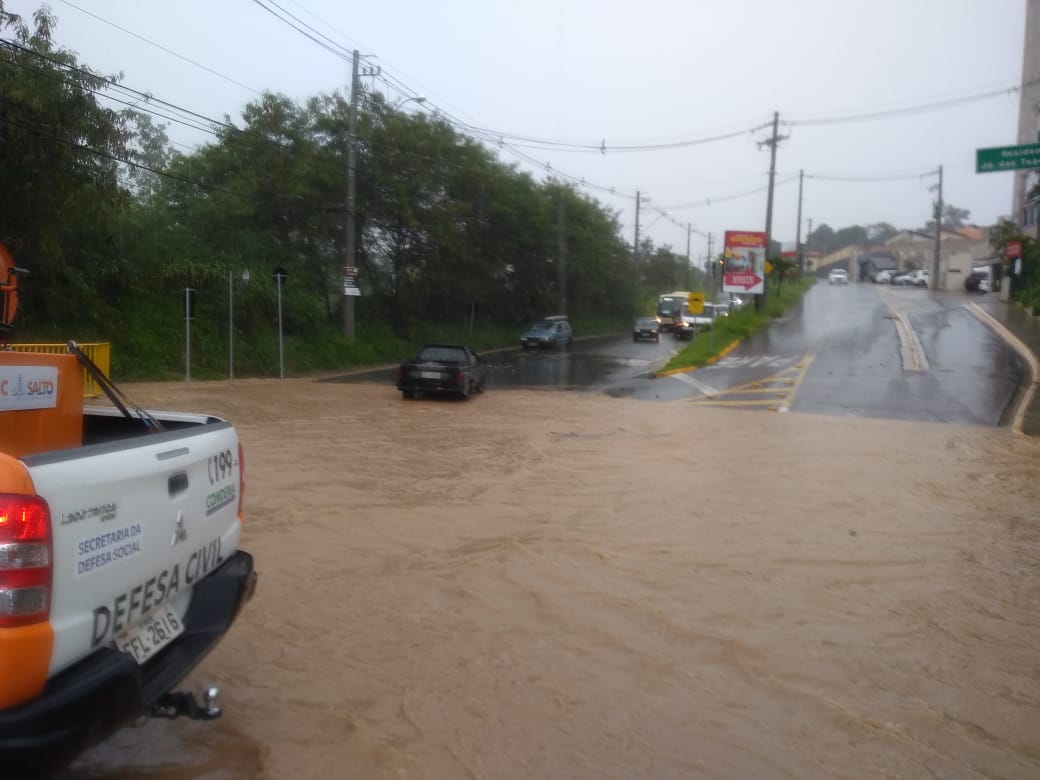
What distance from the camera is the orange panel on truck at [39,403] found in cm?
458

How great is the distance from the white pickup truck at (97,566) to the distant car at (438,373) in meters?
18.2

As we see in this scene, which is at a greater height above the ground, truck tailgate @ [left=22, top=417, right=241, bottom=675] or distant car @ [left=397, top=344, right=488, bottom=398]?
truck tailgate @ [left=22, top=417, right=241, bottom=675]

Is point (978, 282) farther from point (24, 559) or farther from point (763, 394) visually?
point (24, 559)

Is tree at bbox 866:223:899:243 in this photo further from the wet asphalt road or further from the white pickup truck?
the white pickup truck

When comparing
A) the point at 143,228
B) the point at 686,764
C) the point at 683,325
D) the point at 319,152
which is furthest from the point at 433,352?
the point at 683,325

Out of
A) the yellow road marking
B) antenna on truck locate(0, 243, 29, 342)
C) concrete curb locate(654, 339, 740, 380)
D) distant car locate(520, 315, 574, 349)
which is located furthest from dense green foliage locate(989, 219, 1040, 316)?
antenna on truck locate(0, 243, 29, 342)

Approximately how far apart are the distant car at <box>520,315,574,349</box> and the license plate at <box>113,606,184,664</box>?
40.5 meters

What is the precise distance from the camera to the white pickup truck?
3.15 metres

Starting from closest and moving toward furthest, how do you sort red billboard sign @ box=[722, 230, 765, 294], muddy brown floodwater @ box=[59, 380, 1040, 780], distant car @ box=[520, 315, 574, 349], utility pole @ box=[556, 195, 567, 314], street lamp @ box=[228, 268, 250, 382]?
muddy brown floodwater @ box=[59, 380, 1040, 780]
street lamp @ box=[228, 268, 250, 382]
red billboard sign @ box=[722, 230, 765, 294]
distant car @ box=[520, 315, 574, 349]
utility pole @ box=[556, 195, 567, 314]


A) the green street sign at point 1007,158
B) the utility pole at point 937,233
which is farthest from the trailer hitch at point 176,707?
the utility pole at point 937,233

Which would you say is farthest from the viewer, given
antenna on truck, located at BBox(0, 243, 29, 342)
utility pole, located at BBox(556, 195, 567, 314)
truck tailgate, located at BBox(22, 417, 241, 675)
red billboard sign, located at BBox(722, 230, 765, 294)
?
utility pole, located at BBox(556, 195, 567, 314)

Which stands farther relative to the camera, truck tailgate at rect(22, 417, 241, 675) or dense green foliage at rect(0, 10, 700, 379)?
dense green foliage at rect(0, 10, 700, 379)

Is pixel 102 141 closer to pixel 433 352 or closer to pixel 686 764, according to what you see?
pixel 433 352

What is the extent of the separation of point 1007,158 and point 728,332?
63.5ft
